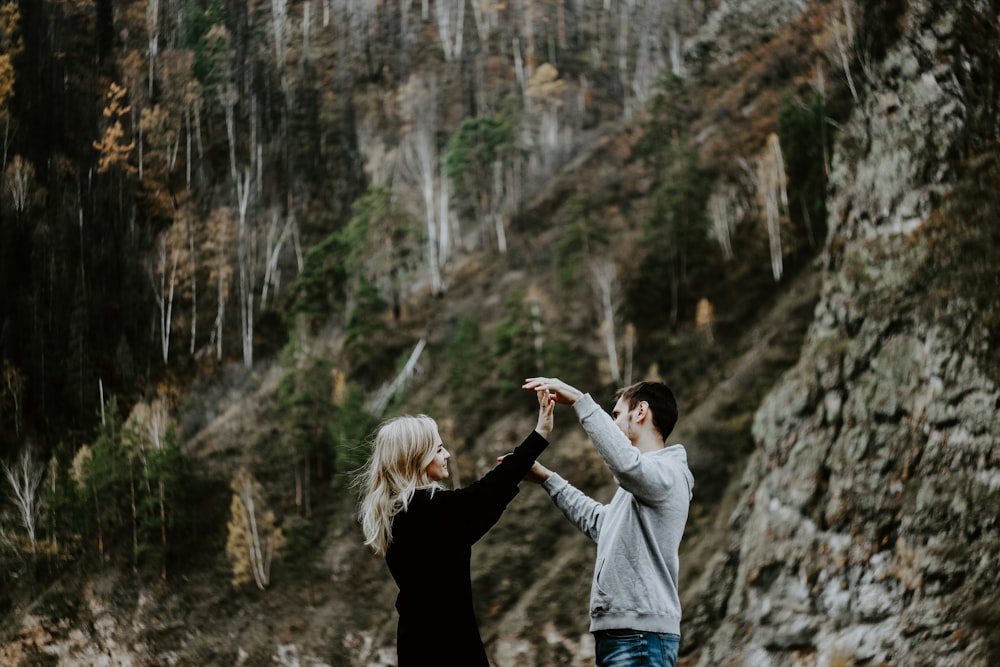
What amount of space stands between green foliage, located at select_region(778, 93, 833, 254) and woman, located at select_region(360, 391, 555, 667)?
26.9ft

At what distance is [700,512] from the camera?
8.26 meters

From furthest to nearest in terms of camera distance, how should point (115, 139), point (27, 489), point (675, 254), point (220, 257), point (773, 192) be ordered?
point (220, 257) < point (115, 139) < point (675, 254) < point (773, 192) < point (27, 489)

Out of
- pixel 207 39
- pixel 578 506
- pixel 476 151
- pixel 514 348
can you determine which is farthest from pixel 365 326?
Answer: pixel 578 506

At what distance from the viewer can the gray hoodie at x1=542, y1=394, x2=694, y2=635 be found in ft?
6.96

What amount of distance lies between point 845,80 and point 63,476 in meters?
10.2

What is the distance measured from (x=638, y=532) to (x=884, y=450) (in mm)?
5187

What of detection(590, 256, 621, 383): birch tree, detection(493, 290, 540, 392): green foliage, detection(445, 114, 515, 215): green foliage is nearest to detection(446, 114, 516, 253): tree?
detection(445, 114, 515, 215): green foliage

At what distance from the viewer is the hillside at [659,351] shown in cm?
646

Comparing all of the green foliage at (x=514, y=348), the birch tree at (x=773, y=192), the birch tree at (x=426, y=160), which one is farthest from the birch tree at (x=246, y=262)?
the birch tree at (x=773, y=192)

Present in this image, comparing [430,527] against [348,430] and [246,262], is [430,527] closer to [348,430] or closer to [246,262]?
[348,430]

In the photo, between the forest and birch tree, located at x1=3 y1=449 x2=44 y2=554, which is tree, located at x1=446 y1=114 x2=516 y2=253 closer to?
the forest

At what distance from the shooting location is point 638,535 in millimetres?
2234

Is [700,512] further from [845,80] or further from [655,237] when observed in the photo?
[845,80]

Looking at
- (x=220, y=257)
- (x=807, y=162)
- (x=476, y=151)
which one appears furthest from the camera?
(x=476, y=151)
